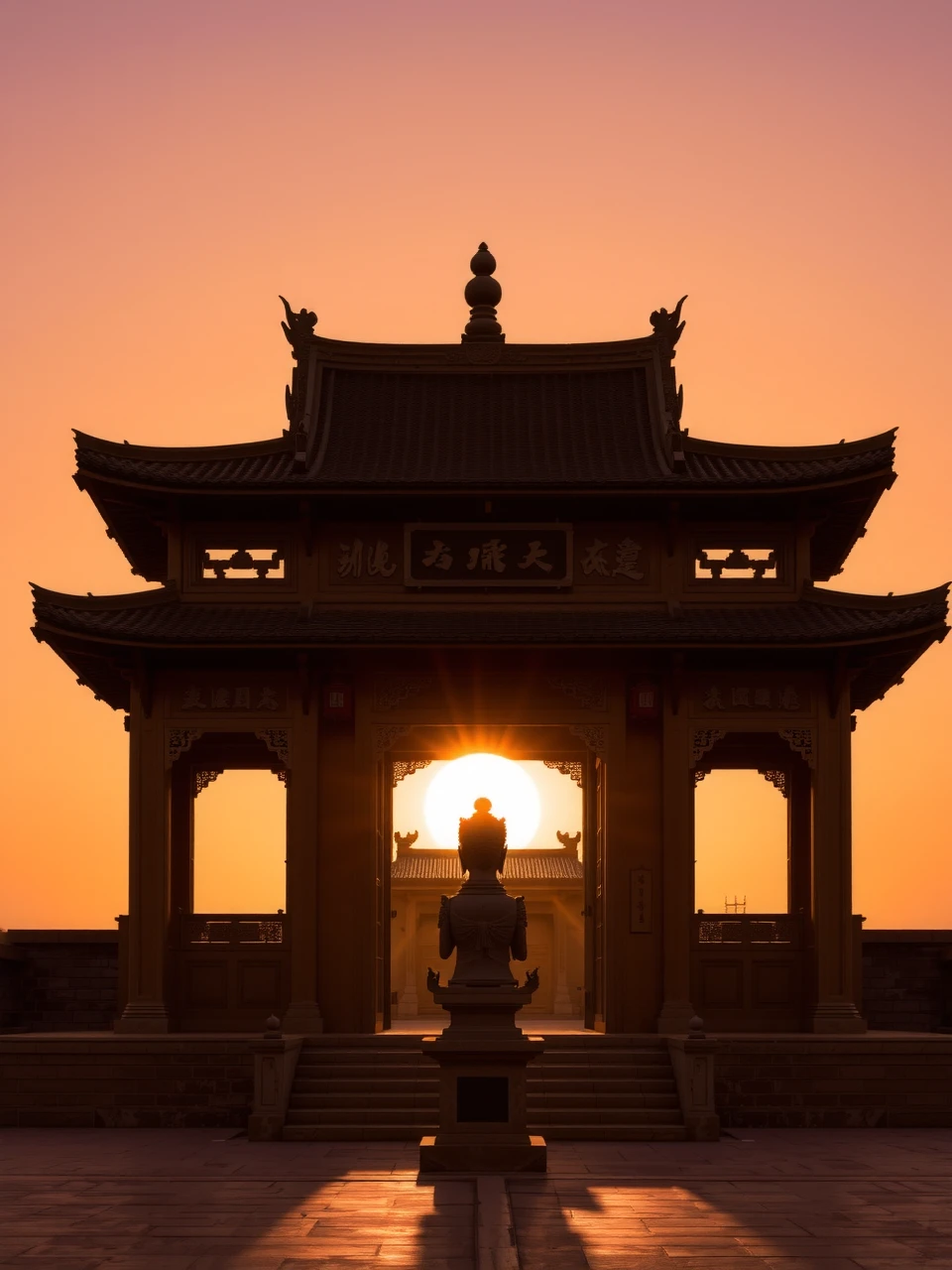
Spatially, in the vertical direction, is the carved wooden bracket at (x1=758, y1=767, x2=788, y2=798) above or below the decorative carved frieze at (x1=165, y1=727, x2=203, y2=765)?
below

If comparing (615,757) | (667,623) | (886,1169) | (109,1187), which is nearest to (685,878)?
(615,757)

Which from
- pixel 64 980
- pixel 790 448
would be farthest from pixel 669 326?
pixel 64 980

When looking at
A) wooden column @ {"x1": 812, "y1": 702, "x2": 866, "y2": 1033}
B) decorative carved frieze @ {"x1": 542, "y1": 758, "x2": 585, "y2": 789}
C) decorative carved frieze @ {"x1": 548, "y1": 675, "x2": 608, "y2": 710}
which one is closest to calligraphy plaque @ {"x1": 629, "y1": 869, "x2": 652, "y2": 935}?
wooden column @ {"x1": 812, "y1": 702, "x2": 866, "y2": 1033}

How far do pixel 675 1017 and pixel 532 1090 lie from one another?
113 inches

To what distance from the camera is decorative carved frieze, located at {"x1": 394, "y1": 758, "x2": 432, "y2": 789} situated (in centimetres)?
2394

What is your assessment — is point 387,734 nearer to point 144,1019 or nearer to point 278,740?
point 278,740

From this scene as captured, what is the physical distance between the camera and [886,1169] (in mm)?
15664

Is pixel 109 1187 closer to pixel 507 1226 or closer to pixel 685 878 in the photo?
pixel 507 1226

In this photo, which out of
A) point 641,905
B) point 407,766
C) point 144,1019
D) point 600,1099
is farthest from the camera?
point 407,766

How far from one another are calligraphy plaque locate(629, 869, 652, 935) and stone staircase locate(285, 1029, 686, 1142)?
170 centimetres

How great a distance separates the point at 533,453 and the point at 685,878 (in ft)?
19.8

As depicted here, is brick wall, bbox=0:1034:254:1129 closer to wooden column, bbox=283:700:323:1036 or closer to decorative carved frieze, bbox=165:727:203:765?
wooden column, bbox=283:700:323:1036

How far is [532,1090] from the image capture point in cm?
1933

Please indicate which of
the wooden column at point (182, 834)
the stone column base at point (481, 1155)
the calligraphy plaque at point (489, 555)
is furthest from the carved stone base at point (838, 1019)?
the wooden column at point (182, 834)
